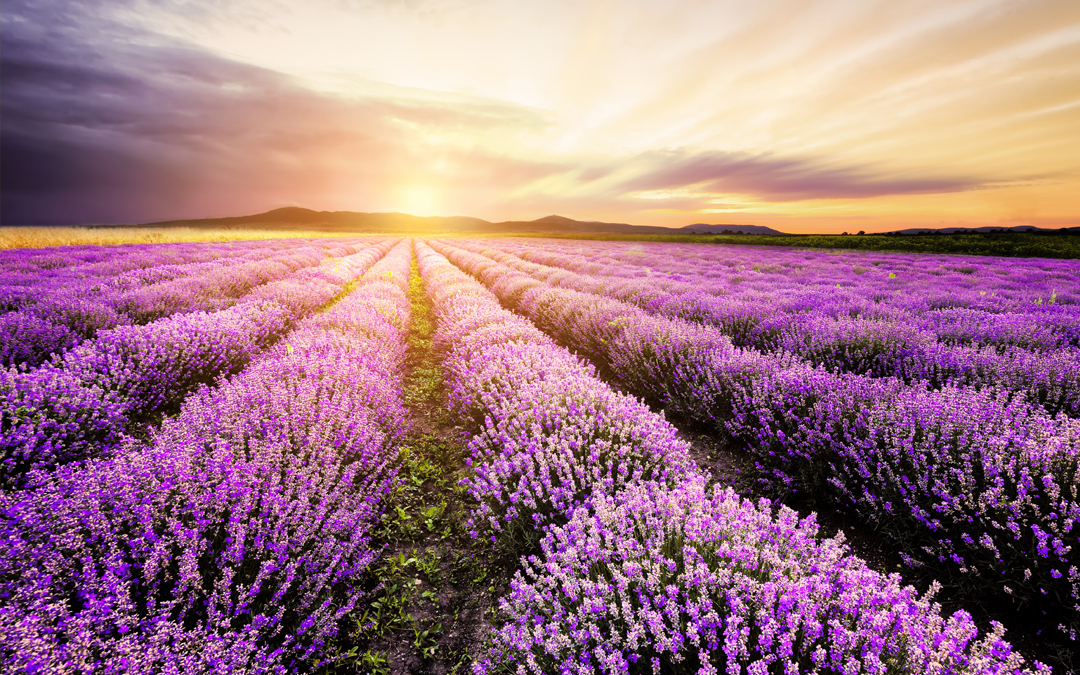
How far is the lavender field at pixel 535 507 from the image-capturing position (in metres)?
1.40

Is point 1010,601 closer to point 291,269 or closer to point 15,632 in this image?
point 15,632

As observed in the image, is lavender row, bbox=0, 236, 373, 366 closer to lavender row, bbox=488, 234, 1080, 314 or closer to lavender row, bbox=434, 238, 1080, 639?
lavender row, bbox=434, 238, 1080, 639

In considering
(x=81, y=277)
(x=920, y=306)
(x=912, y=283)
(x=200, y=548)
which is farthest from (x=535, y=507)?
(x=912, y=283)

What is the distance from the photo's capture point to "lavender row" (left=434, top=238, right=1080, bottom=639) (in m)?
2.06

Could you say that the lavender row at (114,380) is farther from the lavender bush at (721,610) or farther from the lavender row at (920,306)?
the lavender row at (920,306)

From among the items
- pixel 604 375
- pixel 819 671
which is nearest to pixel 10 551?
pixel 819 671

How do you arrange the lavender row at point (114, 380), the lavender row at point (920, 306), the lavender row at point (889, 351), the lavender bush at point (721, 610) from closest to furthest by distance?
1. the lavender bush at point (721, 610)
2. the lavender row at point (114, 380)
3. the lavender row at point (889, 351)
4. the lavender row at point (920, 306)

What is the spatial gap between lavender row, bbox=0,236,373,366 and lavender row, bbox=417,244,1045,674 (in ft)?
19.1

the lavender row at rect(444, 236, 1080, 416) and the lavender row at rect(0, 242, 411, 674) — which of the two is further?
the lavender row at rect(444, 236, 1080, 416)

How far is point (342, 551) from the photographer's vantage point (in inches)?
78.9

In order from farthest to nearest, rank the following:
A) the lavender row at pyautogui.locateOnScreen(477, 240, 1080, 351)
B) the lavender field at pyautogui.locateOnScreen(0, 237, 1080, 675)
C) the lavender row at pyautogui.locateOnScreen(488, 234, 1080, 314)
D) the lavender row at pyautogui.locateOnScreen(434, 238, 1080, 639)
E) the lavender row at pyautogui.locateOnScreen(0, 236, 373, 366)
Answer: the lavender row at pyautogui.locateOnScreen(488, 234, 1080, 314) → the lavender row at pyautogui.locateOnScreen(477, 240, 1080, 351) → the lavender row at pyautogui.locateOnScreen(0, 236, 373, 366) → the lavender row at pyautogui.locateOnScreen(434, 238, 1080, 639) → the lavender field at pyautogui.locateOnScreen(0, 237, 1080, 675)

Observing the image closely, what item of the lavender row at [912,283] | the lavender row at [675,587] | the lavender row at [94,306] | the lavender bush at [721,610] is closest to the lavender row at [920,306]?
the lavender row at [912,283]

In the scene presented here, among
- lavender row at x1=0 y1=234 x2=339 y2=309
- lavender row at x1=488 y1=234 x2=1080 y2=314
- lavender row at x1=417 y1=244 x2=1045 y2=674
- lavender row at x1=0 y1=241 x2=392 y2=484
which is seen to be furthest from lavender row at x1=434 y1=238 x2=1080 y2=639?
lavender row at x1=0 y1=234 x2=339 y2=309

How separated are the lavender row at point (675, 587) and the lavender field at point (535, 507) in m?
0.02
